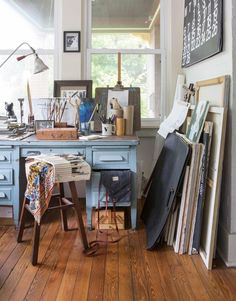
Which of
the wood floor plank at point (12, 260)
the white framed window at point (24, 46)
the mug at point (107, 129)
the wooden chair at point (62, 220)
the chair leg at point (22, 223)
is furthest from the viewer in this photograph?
the white framed window at point (24, 46)

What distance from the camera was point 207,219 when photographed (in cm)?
236

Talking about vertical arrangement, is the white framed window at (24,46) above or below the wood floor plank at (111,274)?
above

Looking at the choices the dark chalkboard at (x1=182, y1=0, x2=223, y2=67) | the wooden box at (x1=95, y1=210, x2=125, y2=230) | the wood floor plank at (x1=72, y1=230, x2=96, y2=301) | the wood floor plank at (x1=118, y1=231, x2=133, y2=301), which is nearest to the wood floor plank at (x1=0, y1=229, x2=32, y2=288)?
the wood floor plank at (x1=72, y1=230, x2=96, y2=301)

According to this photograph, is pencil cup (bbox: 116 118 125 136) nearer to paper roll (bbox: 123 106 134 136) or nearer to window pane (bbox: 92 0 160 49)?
paper roll (bbox: 123 106 134 136)

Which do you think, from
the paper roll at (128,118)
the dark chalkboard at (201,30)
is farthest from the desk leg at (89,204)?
the dark chalkboard at (201,30)

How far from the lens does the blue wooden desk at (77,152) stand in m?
2.76

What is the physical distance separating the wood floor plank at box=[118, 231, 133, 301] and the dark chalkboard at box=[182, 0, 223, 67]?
61.3 inches

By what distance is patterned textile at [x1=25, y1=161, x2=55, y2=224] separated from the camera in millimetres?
2328

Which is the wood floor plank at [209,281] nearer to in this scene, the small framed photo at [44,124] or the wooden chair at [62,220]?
the wooden chair at [62,220]

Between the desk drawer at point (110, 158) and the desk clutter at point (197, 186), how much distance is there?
0.37 m

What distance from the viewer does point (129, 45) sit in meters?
3.61

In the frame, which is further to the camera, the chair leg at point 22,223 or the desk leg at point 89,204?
the desk leg at point 89,204

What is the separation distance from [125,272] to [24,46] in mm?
2571

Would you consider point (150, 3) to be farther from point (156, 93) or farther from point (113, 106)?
point (113, 106)
